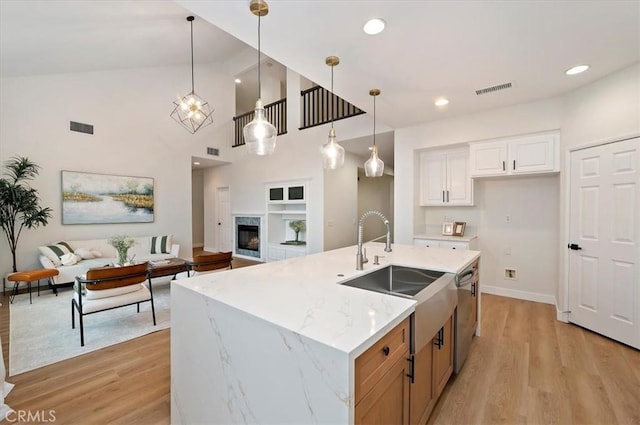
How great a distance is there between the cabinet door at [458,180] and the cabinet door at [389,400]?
3568mm

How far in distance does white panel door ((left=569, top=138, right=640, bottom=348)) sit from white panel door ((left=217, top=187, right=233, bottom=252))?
7.48 meters

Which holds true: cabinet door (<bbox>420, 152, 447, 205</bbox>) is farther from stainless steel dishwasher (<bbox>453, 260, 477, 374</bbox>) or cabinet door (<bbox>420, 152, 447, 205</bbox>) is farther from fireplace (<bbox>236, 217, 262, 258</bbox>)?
fireplace (<bbox>236, 217, 262, 258</bbox>)

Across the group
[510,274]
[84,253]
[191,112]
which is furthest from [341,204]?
[84,253]

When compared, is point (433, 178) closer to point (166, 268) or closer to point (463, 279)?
point (463, 279)

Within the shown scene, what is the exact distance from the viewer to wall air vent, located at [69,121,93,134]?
515 cm

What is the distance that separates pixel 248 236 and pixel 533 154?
6399 mm

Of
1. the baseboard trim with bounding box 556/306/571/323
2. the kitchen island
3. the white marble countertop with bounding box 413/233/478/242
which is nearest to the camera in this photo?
the kitchen island

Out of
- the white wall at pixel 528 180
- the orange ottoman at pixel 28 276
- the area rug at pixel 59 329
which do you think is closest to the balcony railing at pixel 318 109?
the white wall at pixel 528 180

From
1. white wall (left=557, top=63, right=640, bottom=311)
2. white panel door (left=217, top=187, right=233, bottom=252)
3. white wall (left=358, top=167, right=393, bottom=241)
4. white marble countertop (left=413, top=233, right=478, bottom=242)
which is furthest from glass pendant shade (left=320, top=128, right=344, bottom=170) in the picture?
white panel door (left=217, top=187, right=233, bottom=252)

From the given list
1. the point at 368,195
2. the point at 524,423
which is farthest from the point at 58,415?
the point at 368,195

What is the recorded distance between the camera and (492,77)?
285cm

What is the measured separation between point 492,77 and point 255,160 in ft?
18.5

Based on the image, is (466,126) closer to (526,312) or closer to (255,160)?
(526,312)

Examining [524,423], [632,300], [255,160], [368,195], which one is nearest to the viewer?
[524,423]
